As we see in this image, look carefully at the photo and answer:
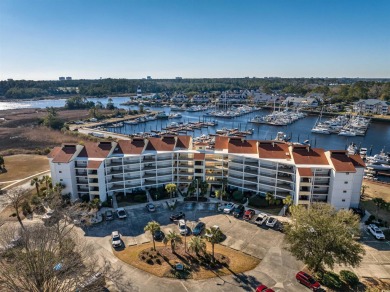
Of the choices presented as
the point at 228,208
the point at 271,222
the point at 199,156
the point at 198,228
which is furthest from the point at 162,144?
the point at 271,222

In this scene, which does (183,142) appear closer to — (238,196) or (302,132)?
(238,196)

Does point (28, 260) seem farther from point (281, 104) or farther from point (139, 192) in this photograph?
point (281, 104)

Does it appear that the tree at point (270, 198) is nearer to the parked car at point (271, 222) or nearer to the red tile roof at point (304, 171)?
the parked car at point (271, 222)

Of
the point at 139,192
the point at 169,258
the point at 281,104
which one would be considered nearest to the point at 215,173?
the point at 139,192

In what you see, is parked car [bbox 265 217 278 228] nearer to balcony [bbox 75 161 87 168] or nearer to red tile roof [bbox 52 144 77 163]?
balcony [bbox 75 161 87 168]

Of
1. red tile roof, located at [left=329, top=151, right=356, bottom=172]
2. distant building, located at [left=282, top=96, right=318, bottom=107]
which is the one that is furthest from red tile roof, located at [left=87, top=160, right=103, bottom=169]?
distant building, located at [left=282, top=96, right=318, bottom=107]

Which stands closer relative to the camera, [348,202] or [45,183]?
[348,202]

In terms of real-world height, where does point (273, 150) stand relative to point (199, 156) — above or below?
above
